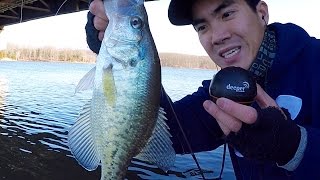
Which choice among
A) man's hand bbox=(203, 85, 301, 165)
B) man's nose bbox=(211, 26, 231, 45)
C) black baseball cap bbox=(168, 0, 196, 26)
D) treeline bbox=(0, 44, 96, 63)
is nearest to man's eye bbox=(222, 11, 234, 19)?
man's nose bbox=(211, 26, 231, 45)

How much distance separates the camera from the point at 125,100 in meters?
2.55

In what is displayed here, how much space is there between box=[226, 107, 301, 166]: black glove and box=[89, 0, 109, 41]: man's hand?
1.30 meters

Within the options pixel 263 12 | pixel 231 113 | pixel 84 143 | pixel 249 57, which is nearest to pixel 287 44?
pixel 249 57

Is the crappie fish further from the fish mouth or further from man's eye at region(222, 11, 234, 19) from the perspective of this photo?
man's eye at region(222, 11, 234, 19)

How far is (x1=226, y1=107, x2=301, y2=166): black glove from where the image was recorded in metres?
2.20

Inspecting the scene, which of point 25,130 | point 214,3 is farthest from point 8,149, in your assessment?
point 214,3

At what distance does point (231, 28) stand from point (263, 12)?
0.56 m

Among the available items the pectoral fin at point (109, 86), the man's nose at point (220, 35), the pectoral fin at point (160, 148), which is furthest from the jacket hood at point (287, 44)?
the pectoral fin at point (109, 86)

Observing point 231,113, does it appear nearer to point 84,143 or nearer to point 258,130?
point 258,130

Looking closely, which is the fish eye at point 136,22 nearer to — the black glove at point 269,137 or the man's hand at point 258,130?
the man's hand at point 258,130

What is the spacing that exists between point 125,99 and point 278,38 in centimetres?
185

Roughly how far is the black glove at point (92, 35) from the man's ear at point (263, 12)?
1.74 metres

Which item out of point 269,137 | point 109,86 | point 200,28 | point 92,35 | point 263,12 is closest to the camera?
point 269,137

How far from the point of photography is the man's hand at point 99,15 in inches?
106
